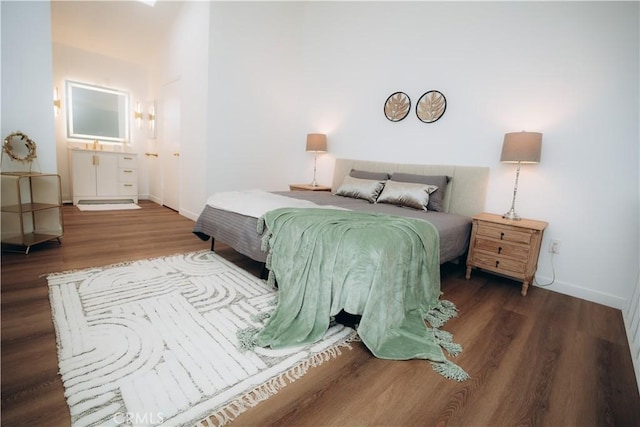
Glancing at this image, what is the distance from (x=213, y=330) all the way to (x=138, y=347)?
36 cm

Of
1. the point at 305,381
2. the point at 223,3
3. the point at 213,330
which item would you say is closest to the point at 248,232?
the point at 213,330

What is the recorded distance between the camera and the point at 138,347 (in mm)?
1489

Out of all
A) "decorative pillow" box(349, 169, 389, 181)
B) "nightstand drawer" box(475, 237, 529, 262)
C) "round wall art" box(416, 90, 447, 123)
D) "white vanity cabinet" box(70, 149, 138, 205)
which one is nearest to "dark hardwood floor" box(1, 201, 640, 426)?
"nightstand drawer" box(475, 237, 529, 262)

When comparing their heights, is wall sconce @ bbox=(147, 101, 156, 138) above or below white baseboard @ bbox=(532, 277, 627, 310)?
above

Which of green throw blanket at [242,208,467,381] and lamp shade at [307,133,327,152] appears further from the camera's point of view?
lamp shade at [307,133,327,152]

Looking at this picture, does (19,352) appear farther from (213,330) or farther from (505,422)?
(505,422)

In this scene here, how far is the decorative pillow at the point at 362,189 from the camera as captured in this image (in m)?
3.33

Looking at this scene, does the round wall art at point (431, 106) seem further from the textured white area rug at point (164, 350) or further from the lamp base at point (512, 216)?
the textured white area rug at point (164, 350)

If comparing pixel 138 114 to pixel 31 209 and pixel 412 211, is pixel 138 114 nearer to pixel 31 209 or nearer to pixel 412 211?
pixel 31 209

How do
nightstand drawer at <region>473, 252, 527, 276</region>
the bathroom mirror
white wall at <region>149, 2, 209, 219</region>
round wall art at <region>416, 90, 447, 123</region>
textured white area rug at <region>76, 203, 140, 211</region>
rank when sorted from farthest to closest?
the bathroom mirror
textured white area rug at <region>76, 203, 140, 211</region>
white wall at <region>149, 2, 209, 219</region>
round wall art at <region>416, 90, 447, 123</region>
nightstand drawer at <region>473, 252, 527, 276</region>

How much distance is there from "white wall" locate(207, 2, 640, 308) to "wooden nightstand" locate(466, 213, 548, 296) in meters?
0.39

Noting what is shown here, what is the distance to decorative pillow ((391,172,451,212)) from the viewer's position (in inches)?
120

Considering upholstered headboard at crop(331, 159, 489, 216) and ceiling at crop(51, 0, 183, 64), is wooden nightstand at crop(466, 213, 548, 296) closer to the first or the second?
upholstered headboard at crop(331, 159, 489, 216)

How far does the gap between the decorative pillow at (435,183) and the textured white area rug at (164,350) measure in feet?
5.81
